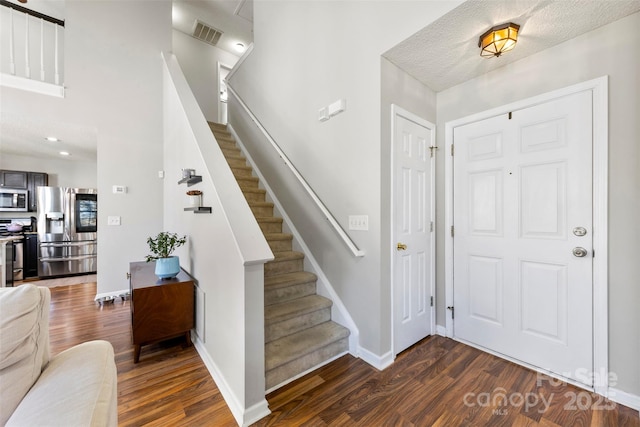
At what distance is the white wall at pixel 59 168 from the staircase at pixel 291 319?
5.04 metres

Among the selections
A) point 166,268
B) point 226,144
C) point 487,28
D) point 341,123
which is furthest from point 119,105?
point 487,28

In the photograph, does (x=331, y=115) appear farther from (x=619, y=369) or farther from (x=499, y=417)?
(x=619, y=369)

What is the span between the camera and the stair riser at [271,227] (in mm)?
2949

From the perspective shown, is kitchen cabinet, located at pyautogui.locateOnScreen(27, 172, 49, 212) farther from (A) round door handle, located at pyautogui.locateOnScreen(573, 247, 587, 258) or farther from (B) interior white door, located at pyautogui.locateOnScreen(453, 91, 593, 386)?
(A) round door handle, located at pyautogui.locateOnScreen(573, 247, 587, 258)

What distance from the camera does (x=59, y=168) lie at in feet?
17.6

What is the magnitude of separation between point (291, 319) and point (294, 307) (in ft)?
0.37

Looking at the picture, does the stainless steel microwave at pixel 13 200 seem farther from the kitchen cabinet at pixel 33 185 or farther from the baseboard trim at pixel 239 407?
the baseboard trim at pixel 239 407

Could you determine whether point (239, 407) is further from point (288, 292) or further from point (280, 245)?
point (280, 245)

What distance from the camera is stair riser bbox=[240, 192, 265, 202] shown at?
3236 millimetres

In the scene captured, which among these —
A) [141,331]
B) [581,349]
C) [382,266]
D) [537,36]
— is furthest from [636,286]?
[141,331]

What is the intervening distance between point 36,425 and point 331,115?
94.5 inches

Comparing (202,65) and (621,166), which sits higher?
(202,65)

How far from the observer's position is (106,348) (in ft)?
3.61

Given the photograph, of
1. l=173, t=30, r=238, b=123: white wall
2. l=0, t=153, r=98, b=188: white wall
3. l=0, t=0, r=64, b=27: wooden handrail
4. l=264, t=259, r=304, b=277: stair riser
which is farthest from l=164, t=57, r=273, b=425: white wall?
l=0, t=153, r=98, b=188: white wall
